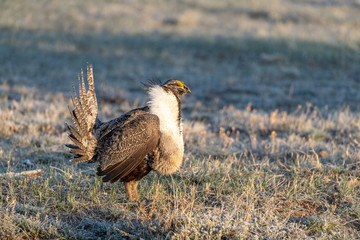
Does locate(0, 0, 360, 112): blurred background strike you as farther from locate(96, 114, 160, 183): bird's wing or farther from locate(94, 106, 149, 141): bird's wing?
locate(96, 114, 160, 183): bird's wing

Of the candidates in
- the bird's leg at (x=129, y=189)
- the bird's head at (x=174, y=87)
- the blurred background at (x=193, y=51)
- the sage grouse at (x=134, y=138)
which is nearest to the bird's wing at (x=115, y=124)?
the sage grouse at (x=134, y=138)

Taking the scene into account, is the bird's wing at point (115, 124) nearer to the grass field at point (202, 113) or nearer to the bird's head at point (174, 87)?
the bird's head at point (174, 87)

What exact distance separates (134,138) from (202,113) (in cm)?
470

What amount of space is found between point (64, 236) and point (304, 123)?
15.2 feet

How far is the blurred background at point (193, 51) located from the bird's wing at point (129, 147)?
Answer: 456 cm

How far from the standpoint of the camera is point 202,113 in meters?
8.44

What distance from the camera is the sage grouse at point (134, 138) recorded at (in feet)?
12.5

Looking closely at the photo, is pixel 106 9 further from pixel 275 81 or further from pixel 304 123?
pixel 304 123

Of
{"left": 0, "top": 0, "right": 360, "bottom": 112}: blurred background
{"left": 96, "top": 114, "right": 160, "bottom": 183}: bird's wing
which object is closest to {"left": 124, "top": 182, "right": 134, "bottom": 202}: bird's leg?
{"left": 96, "top": 114, "right": 160, "bottom": 183}: bird's wing

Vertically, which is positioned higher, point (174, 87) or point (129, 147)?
point (174, 87)

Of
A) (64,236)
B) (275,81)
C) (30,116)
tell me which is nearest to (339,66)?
(275,81)

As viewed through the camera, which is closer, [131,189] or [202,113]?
[131,189]

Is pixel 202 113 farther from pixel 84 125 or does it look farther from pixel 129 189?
pixel 84 125

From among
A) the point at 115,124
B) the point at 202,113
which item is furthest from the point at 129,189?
the point at 202,113
